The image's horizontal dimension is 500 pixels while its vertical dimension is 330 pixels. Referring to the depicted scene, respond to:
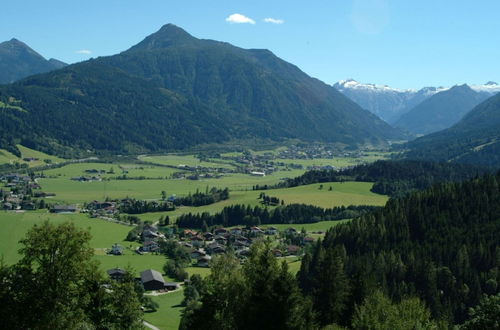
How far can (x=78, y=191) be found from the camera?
7274 inches

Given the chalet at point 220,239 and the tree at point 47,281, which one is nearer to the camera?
the tree at point 47,281

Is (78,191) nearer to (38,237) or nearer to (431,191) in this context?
(431,191)

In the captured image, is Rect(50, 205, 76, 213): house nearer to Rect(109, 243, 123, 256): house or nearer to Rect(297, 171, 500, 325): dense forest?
Rect(109, 243, 123, 256): house

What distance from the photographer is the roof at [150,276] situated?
267 ft

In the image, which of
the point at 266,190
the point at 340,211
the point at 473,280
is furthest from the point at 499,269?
the point at 266,190

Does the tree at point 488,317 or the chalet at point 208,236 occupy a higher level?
the tree at point 488,317

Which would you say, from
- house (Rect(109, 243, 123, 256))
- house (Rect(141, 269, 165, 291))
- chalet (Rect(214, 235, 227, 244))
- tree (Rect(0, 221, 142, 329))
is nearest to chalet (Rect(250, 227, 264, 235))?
chalet (Rect(214, 235, 227, 244))

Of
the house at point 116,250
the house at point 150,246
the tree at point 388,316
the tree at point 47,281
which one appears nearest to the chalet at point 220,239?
the house at point 150,246

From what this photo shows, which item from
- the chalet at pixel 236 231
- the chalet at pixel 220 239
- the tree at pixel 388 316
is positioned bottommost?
the chalet at pixel 220 239

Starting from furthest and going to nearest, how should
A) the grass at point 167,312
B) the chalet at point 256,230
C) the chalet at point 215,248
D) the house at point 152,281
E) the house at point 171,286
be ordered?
1. the chalet at point 256,230
2. the chalet at point 215,248
3. the house at point 171,286
4. the house at point 152,281
5. the grass at point 167,312

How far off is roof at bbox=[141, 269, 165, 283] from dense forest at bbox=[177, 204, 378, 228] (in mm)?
49582

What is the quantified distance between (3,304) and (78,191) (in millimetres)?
161813

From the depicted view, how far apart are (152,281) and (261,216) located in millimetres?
62148

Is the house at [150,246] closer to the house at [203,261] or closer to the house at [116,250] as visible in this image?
the house at [116,250]
